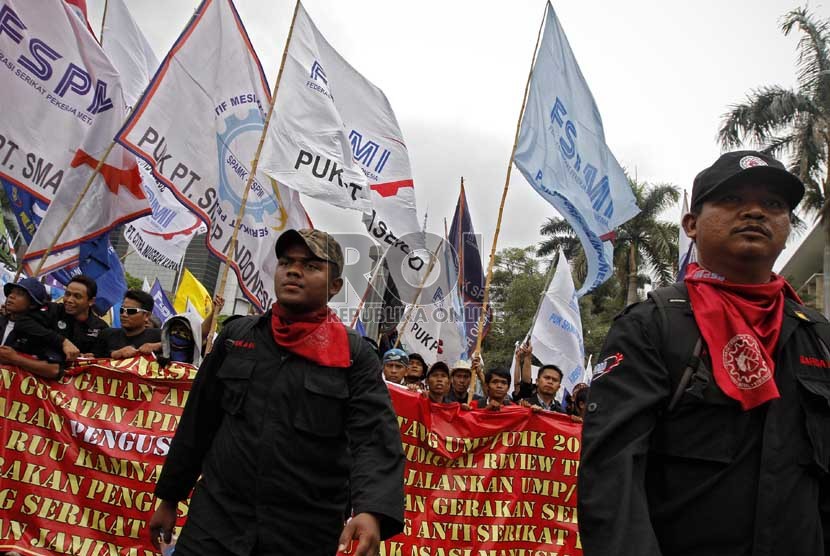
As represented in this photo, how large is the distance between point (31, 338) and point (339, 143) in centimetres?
362

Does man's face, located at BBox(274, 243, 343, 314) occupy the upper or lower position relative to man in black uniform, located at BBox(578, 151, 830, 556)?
upper

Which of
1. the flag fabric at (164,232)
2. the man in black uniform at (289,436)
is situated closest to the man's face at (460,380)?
the flag fabric at (164,232)

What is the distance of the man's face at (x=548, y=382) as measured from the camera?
7219mm

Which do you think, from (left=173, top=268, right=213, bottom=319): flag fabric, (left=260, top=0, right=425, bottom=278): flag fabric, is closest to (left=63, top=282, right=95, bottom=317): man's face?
(left=260, top=0, right=425, bottom=278): flag fabric

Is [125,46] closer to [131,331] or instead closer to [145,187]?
[145,187]

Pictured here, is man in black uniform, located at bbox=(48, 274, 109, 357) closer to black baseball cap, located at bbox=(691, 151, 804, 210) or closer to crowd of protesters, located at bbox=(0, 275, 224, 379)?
crowd of protesters, located at bbox=(0, 275, 224, 379)

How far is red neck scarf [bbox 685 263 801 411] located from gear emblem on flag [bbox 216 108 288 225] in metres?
6.03

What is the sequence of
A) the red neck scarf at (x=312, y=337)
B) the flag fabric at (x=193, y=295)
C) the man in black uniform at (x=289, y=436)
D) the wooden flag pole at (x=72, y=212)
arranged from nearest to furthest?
1. the man in black uniform at (x=289, y=436)
2. the red neck scarf at (x=312, y=337)
3. the wooden flag pole at (x=72, y=212)
4. the flag fabric at (x=193, y=295)

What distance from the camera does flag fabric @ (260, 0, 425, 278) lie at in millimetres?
7285

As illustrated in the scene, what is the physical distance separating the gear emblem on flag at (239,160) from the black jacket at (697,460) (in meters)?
6.09

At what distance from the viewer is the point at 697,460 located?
1683 millimetres

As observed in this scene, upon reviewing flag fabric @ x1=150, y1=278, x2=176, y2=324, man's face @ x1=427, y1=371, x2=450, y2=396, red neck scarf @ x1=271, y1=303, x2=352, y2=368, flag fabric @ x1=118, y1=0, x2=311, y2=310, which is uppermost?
flag fabric @ x1=118, y1=0, x2=311, y2=310

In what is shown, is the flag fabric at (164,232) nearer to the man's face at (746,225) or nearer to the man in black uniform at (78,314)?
the man in black uniform at (78,314)

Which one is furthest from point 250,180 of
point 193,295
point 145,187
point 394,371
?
point 193,295
